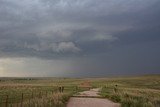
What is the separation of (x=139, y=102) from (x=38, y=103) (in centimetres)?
986

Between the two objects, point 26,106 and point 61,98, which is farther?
point 61,98

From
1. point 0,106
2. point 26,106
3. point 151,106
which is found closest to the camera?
point 26,106

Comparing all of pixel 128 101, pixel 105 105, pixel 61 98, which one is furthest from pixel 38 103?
pixel 128 101

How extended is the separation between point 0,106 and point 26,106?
127 inches

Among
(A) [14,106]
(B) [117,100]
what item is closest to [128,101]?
(B) [117,100]

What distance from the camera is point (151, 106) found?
27172mm

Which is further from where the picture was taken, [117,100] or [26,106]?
[117,100]

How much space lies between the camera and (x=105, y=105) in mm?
28328

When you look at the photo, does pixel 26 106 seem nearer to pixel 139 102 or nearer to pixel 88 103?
pixel 88 103

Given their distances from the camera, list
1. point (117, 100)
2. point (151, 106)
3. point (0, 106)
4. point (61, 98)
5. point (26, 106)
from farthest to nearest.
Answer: point (117, 100) → point (61, 98) → point (151, 106) → point (0, 106) → point (26, 106)

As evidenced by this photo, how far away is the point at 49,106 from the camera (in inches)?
927

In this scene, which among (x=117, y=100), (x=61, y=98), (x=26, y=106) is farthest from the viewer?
(x=117, y=100)

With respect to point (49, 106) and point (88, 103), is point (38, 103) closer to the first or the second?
point (49, 106)

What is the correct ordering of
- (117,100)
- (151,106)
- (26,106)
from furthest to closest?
(117,100) → (151,106) → (26,106)
